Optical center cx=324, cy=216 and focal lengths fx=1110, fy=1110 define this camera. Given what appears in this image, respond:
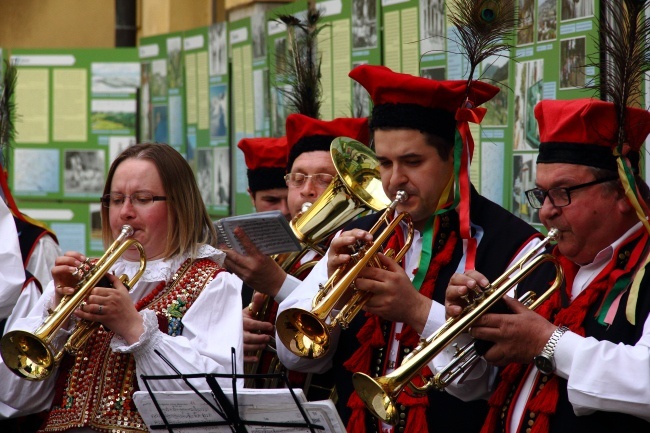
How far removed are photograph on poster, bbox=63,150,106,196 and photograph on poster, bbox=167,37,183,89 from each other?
91cm

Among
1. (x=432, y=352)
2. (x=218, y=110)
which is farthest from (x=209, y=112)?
(x=432, y=352)

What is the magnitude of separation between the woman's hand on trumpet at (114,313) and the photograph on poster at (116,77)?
570cm

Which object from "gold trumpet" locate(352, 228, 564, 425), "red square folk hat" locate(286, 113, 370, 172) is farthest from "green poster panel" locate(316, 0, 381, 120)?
"gold trumpet" locate(352, 228, 564, 425)

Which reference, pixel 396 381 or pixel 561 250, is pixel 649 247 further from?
pixel 396 381

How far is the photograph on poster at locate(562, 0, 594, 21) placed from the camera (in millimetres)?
4508

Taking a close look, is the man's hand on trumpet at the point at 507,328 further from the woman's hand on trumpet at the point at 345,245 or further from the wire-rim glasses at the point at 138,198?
the wire-rim glasses at the point at 138,198

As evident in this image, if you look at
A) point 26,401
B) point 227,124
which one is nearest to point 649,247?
point 26,401

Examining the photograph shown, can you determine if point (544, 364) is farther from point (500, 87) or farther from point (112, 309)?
point (500, 87)

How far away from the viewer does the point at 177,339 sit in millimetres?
3764

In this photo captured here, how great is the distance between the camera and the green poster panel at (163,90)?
8.75 m

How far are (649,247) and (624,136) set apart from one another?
1.15ft

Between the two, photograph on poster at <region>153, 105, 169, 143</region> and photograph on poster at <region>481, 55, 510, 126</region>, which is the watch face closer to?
photograph on poster at <region>481, 55, 510, 126</region>

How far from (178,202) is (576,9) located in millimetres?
1830

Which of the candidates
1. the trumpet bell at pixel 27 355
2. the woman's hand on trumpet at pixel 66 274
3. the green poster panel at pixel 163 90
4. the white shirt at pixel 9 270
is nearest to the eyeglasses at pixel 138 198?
the woman's hand on trumpet at pixel 66 274
